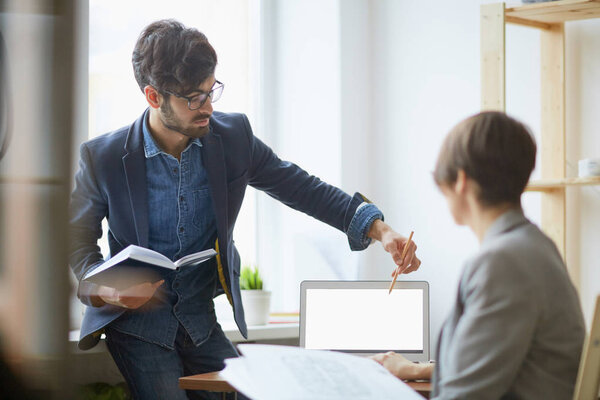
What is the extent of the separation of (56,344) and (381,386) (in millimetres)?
664

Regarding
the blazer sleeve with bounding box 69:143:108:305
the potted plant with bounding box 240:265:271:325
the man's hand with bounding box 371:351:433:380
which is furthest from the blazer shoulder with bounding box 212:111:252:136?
the man's hand with bounding box 371:351:433:380

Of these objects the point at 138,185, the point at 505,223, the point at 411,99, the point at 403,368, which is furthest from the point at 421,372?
the point at 411,99

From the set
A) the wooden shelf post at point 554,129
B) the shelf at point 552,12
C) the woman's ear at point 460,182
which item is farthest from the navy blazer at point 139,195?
the woman's ear at point 460,182

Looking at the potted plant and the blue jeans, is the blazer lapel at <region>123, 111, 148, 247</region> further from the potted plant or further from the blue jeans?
the potted plant

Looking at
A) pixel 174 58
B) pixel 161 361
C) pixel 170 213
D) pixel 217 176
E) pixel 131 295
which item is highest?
pixel 174 58

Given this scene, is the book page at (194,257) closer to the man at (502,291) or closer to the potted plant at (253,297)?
the man at (502,291)

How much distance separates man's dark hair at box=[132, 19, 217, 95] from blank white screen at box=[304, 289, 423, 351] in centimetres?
78

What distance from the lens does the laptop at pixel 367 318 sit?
216 centimetres

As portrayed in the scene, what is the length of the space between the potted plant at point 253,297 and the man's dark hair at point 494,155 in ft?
6.19

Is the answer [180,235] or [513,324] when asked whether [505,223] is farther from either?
[180,235]

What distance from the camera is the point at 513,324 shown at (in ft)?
3.42

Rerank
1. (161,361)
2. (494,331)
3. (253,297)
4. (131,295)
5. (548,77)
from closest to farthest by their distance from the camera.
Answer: (494,331) < (131,295) < (161,361) < (548,77) < (253,297)

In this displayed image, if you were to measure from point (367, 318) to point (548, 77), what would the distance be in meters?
1.21

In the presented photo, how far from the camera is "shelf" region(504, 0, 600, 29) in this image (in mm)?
2438
